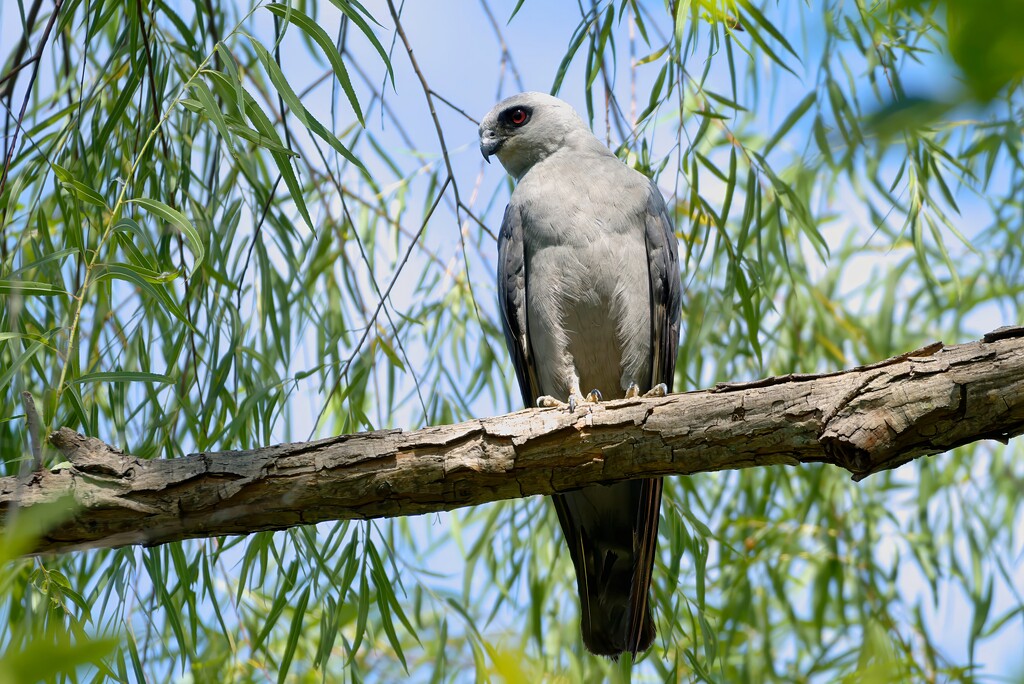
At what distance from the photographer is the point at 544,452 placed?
254 cm

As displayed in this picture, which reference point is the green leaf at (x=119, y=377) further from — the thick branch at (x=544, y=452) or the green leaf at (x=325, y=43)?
the green leaf at (x=325, y=43)

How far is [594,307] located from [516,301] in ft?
1.20

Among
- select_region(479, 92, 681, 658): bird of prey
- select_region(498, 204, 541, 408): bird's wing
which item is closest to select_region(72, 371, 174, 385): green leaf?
select_region(479, 92, 681, 658): bird of prey

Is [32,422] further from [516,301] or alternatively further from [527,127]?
[527,127]

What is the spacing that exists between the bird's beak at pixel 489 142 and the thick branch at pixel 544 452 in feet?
6.79

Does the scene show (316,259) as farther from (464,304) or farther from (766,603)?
Answer: (766,603)

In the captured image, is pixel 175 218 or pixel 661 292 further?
pixel 661 292

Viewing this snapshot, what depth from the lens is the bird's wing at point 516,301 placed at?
3895 millimetres

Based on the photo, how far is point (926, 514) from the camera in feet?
16.2

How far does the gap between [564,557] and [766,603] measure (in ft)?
3.82

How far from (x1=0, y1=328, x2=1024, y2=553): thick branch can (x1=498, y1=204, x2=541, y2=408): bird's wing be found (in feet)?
→ 4.21

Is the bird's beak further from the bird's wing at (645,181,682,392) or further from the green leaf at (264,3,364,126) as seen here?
the green leaf at (264,3,364,126)

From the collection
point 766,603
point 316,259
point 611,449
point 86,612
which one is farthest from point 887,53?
point 86,612

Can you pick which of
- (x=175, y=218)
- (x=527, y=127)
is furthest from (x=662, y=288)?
(x=175, y=218)
